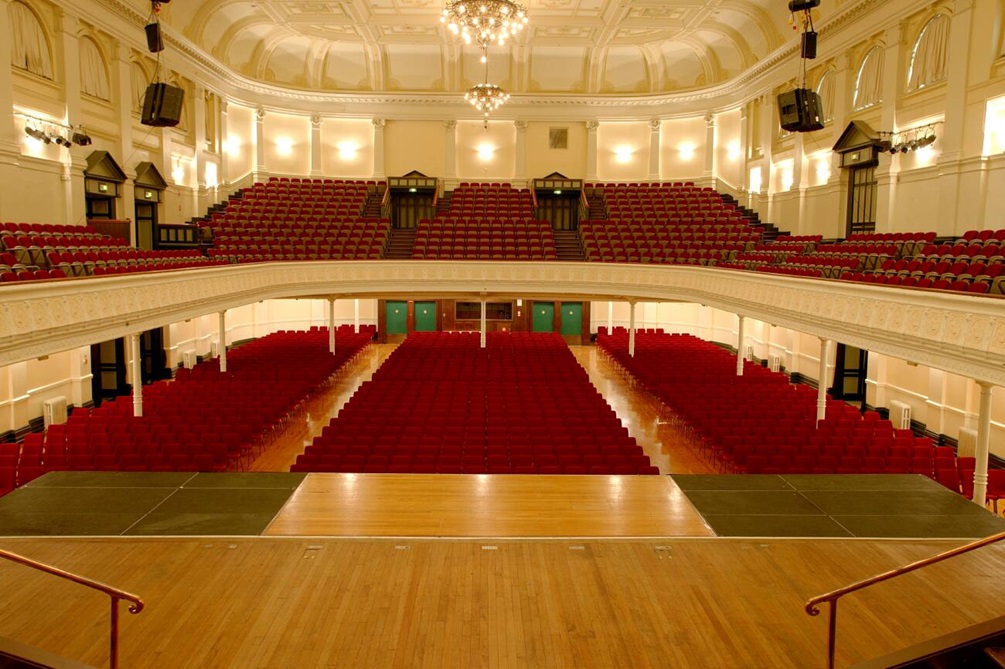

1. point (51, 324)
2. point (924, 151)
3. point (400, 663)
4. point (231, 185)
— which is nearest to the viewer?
point (400, 663)

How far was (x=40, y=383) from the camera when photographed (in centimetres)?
1394

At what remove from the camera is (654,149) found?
28.1m

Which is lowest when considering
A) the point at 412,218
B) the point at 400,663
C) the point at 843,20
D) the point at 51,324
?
the point at 400,663

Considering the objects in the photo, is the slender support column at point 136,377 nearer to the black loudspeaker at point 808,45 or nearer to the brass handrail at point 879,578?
the brass handrail at point 879,578

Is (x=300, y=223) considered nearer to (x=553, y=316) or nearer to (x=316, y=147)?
(x=316, y=147)

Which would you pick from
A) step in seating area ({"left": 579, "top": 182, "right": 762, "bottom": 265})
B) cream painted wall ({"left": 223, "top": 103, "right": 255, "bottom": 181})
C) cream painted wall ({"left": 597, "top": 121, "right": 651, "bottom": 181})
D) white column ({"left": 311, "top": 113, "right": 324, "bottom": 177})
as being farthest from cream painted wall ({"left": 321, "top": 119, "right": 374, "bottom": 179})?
cream painted wall ({"left": 597, "top": 121, "right": 651, "bottom": 181})

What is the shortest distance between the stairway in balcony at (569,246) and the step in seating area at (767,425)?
5791mm

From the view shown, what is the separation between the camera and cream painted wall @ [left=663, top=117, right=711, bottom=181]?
2756 centimetres

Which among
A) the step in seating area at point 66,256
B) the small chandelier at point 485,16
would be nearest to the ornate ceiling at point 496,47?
the small chandelier at point 485,16

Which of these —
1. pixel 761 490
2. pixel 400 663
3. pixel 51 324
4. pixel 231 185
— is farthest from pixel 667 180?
pixel 400 663

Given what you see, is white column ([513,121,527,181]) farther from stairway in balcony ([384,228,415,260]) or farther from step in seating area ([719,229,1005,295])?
step in seating area ([719,229,1005,295])

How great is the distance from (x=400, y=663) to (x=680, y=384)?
11987 mm

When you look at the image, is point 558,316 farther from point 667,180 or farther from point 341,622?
point 341,622

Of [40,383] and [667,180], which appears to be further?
[667,180]
